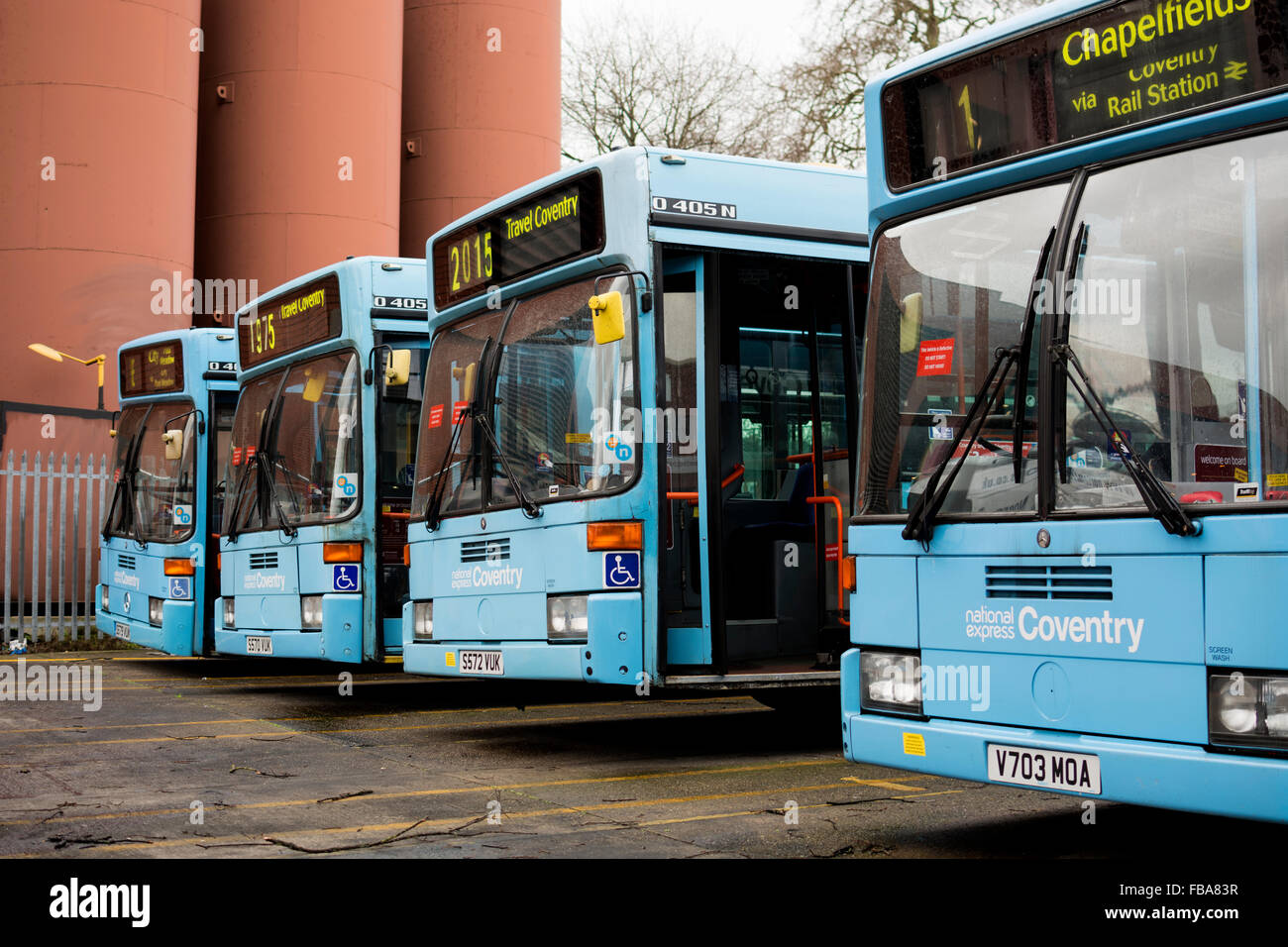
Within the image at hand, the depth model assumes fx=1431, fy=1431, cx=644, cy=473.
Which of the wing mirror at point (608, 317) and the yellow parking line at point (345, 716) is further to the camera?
the yellow parking line at point (345, 716)

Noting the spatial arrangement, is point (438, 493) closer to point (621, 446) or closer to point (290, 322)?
point (621, 446)

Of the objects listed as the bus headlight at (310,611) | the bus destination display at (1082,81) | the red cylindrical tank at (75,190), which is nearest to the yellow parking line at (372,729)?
the bus headlight at (310,611)

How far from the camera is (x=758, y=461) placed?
8930 mm

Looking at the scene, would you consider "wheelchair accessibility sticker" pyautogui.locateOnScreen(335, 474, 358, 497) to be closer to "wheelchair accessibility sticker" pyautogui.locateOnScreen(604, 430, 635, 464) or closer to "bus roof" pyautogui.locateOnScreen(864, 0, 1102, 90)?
"wheelchair accessibility sticker" pyautogui.locateOnScreen(604, 430, 635, 464)

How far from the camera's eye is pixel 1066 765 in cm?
482

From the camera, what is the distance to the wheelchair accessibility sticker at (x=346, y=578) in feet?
33.5

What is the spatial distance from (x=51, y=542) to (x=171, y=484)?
5319 millimetres

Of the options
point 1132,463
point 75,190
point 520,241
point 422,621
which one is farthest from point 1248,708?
point 75,190

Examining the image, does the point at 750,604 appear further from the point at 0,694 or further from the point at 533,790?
the point at 0,694

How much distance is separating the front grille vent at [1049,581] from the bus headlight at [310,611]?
20.9 feet

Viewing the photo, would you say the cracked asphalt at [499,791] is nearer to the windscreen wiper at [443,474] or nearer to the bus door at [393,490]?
the bus door at [393,490]

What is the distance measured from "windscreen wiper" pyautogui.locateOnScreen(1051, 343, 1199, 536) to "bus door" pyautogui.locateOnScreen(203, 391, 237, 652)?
8.89 m
